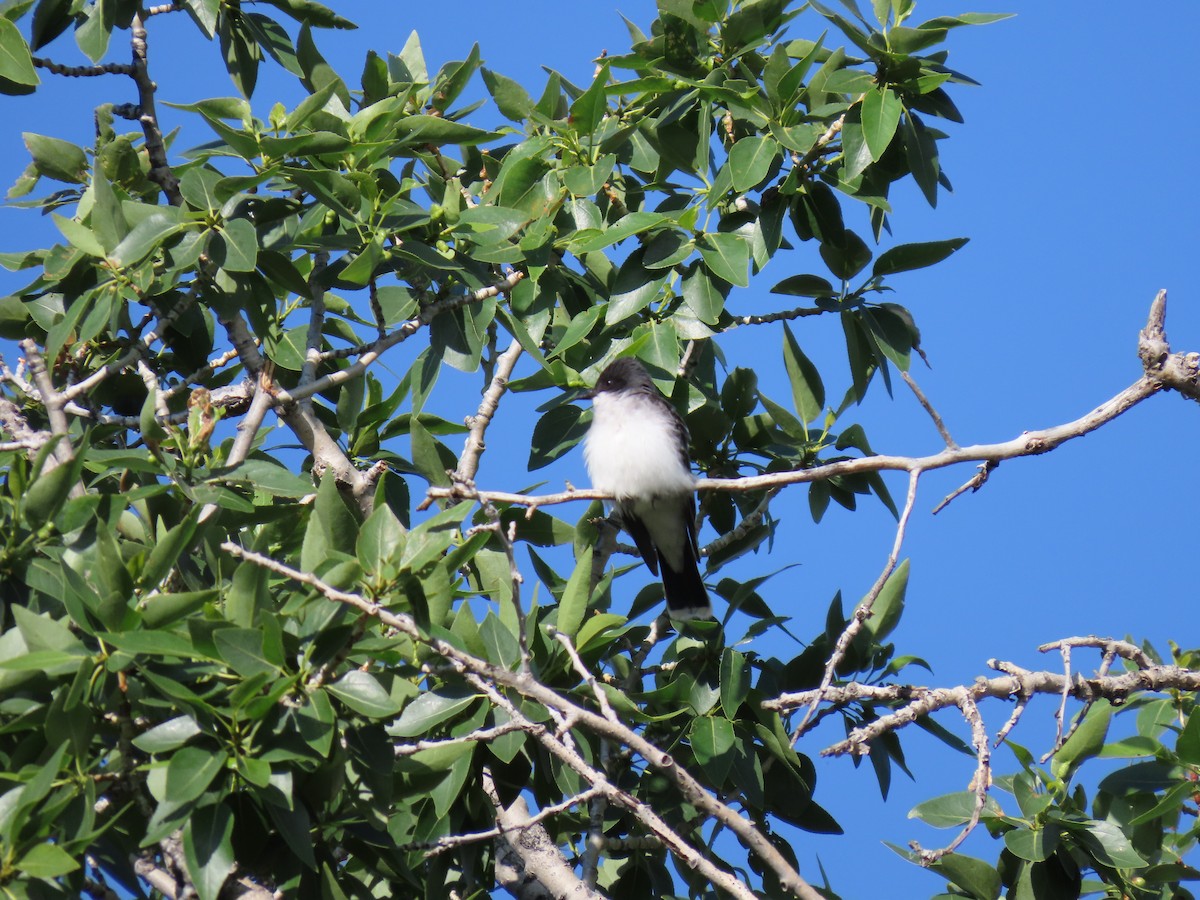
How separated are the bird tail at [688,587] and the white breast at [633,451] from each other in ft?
1.08

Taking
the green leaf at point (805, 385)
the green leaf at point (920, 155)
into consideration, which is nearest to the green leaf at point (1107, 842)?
the green leaf at point (805, 385)

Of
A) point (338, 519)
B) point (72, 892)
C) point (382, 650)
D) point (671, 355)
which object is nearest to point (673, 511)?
point (671, 355)

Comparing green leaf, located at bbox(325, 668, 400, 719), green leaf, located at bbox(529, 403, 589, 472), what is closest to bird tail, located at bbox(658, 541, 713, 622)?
green leaf, located at bbox(529, 403, 589, 472)

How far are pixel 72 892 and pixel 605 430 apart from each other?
3.62 m

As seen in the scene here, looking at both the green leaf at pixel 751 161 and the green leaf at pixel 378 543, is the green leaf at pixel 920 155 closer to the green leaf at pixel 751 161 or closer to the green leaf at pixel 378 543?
the green leaf at pixel 751 161

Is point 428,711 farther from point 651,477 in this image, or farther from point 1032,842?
point 651,477

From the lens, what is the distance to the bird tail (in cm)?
500

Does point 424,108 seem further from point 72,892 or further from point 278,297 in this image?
point 72,892

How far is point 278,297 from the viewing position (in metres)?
4.69

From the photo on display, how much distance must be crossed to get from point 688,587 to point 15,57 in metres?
3.23

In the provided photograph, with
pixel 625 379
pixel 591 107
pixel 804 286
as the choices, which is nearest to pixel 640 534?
pixel 625 379

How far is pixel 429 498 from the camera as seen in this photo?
3.24 meters

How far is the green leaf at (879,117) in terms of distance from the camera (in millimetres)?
3736

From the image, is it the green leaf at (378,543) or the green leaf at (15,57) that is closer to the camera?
the green leaf at (378,543)
